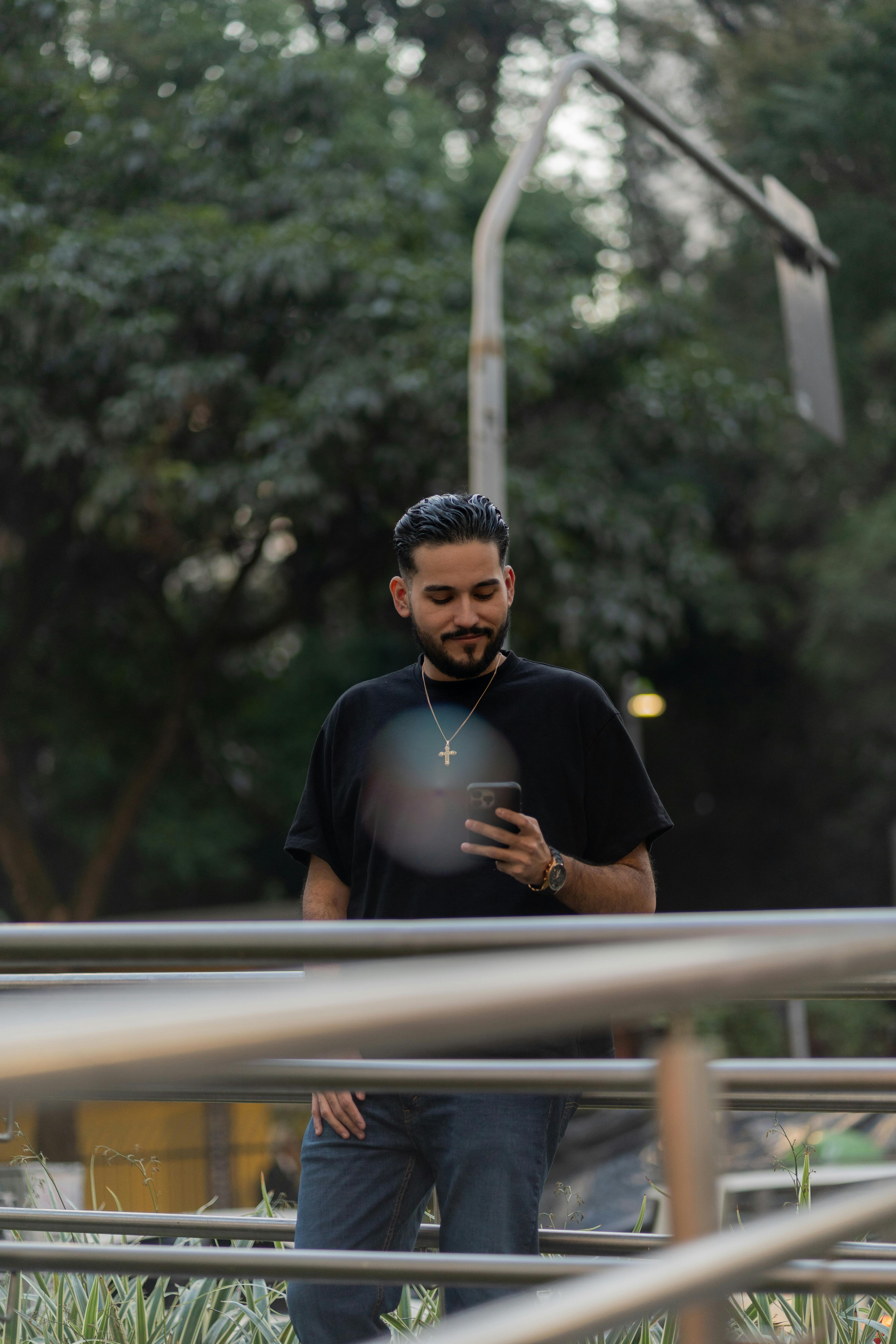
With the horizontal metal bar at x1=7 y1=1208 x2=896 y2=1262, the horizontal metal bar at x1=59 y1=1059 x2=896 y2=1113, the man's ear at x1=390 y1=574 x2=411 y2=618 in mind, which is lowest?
the horizontal metal bar at x1=7 y1=1208 x2=896 y2=1262

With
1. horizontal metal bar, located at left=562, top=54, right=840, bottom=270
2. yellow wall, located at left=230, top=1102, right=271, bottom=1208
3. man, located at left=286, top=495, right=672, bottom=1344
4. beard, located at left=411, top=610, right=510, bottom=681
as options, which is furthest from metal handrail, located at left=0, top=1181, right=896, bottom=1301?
yellow wall, located at left=230, top=1102, right=271, bottom=1208

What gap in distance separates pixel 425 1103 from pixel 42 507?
1200 cm

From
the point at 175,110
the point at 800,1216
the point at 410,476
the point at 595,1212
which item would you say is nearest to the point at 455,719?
the point at 800,1216

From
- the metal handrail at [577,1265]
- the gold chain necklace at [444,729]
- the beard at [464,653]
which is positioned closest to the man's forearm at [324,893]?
the gold chain necklace at [444,729]

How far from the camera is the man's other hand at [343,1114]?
2.32m

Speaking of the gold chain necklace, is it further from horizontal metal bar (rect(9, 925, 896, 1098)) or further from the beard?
horizontal metal bar (rect(9, 925, 896, 1098))

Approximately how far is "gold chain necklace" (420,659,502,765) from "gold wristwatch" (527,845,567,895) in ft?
1.01

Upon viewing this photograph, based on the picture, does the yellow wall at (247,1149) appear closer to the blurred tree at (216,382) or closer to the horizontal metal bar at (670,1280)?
the blurred tree at (216,382)

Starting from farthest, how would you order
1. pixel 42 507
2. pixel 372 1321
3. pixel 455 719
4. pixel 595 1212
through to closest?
pixel 42 507
pixel 595 1212
pixel 455 719
pixel 372 1321

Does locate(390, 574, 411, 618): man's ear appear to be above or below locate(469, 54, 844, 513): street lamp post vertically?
below

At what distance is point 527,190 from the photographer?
16562mm

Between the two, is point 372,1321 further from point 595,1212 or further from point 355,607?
point 355,607

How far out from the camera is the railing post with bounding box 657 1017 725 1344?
86cm

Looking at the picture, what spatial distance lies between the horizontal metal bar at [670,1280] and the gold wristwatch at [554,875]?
129 cm
